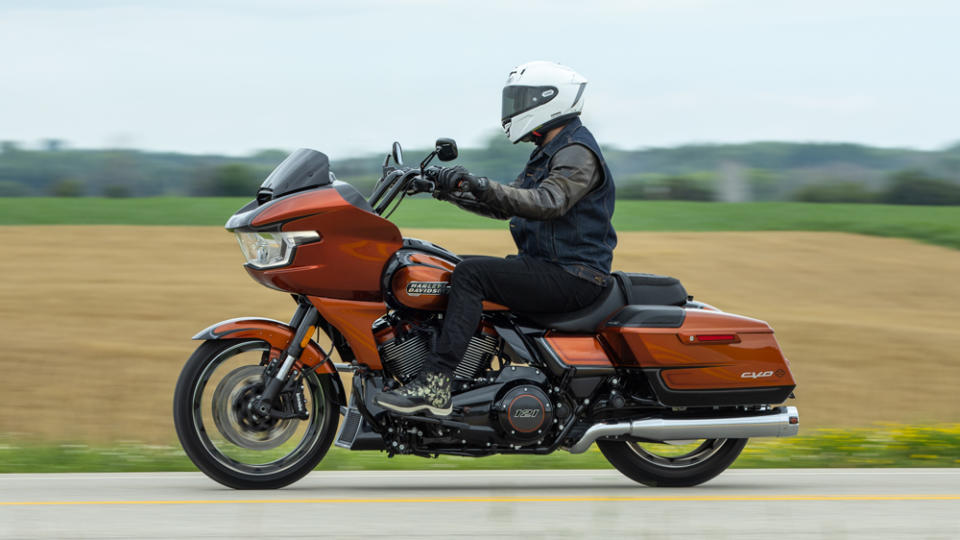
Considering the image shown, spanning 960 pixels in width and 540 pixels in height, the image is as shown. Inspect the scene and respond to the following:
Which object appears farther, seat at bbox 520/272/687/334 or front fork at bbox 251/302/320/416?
seat at bbox 520/272/687/334

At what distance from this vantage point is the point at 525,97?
6250 mm

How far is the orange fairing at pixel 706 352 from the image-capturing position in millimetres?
6289

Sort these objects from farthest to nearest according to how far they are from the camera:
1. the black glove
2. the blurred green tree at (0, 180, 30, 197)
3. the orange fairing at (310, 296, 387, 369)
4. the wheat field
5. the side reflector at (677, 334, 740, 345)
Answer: the blurred green tree at (0, 180, 30, 197)
the wheat field
the side reflector at (677, 334, 740, 345)
the orange fairing at (310, 296, 387, 369)
the black glove

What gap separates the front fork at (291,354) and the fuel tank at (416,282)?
1.29ft

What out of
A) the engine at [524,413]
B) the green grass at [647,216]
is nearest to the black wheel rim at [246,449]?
the engine at [524,413]

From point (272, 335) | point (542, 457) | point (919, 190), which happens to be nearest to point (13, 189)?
point (542, 457)

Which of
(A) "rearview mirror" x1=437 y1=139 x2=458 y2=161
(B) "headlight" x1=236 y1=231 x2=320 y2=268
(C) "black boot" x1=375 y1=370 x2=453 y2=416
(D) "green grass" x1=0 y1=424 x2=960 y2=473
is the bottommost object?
(D) "green grass" x1=0 y1=424 x2=960 y2=473

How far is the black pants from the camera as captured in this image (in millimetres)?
5988

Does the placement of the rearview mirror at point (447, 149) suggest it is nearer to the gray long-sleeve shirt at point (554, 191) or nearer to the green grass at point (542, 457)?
the gray long-sleeve shirt at point (554, 191)

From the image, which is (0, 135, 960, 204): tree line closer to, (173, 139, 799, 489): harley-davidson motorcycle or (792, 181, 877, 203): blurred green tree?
(792, 181, 877, 203): blurred green tree

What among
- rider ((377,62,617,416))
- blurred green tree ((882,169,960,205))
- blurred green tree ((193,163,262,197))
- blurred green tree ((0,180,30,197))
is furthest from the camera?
blurred green tree ((882,169,960,205))

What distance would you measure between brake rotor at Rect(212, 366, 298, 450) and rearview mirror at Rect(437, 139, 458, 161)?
1.40 metres

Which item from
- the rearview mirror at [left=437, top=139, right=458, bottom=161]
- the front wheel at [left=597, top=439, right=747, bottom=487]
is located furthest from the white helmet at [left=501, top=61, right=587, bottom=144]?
the front wheel at [left=597, top=439, right=747, bottom=487]

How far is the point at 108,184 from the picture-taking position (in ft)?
93.6
